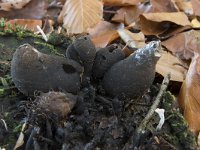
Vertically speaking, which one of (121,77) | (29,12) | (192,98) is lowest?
(29,12)

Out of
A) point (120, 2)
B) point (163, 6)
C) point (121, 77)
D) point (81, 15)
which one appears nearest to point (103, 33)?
point (81, 15)

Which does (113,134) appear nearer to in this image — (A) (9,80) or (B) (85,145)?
(B) (85,145)

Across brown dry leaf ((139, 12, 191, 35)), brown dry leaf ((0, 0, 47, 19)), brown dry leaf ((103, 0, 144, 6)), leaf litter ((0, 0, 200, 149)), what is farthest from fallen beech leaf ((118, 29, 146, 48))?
brown dry leaf ((0, 0, 47, 19))

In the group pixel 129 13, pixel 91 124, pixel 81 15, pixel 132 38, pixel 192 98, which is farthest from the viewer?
pixel 129 13

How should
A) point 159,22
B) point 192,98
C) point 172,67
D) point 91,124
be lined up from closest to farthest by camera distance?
point 91,124, point 192,98, point 172,67, point 159,22

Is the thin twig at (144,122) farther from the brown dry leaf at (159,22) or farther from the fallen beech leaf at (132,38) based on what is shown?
the brown dry leaf at (159,22)

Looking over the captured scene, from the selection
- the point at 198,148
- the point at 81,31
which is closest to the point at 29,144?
the point at 198,148

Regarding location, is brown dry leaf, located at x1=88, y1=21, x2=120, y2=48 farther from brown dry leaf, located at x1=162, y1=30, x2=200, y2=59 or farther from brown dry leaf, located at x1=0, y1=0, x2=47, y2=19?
brown dry leaf, located at x1=0, y1=0, x2=47, y2=19

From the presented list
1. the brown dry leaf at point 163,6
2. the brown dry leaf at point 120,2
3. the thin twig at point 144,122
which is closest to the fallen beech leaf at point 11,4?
the brown dry leaf at point 120,2

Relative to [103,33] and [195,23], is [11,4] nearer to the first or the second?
[103,33]
